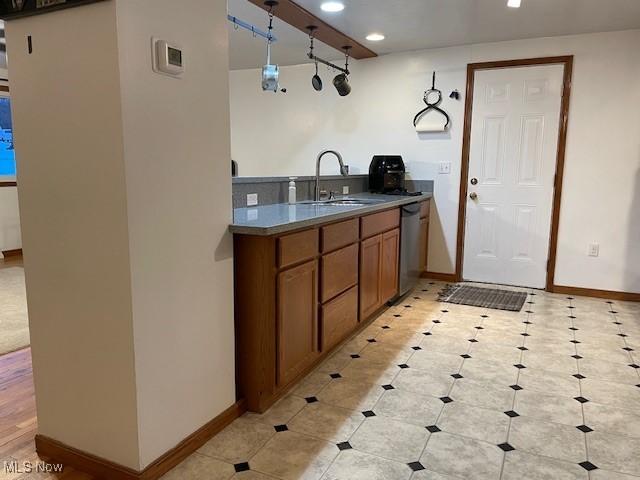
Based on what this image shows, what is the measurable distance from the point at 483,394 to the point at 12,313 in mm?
3478

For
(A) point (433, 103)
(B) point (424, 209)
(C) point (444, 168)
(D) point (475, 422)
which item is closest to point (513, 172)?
(C) point (444, 168)

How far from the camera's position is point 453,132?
450cm

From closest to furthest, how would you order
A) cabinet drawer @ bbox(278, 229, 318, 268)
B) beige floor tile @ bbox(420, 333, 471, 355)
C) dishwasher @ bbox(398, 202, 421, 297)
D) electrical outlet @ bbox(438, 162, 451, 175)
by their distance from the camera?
cabinet drawer @ bbox(278, 229, 318, 268) → beige floor tile @ bbox(420, 333, 471, 355) → dishwasher @ bbox(398, 202, 421, 297) → electrical outlet @ bbox(438, 162, 451, 175)

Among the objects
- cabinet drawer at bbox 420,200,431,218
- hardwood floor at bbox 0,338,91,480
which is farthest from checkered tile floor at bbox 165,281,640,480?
cabinet drawer at bbox 420,200,431,218

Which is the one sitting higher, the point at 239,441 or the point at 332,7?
the point at 332,7

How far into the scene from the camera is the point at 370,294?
10.9ft

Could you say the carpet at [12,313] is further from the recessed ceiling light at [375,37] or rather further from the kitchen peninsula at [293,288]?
the recessed ceiling light at [375,37]

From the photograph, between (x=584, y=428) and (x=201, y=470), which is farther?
(x=584, y=428)

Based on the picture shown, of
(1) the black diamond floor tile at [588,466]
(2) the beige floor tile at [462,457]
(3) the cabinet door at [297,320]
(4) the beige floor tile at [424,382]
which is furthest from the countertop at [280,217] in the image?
(1) the black diamond floor tile at [588,466]

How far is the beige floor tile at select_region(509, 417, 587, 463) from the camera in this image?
6.21 feet

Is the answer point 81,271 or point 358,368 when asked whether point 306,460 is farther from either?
point 81,271

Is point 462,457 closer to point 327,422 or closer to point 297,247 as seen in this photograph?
point 327,422

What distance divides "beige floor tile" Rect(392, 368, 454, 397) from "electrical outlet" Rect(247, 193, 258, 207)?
4.36 ft

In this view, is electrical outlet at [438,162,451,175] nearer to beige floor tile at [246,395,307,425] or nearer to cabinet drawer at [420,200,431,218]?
cabinet drawer at [420,200,431,218]
